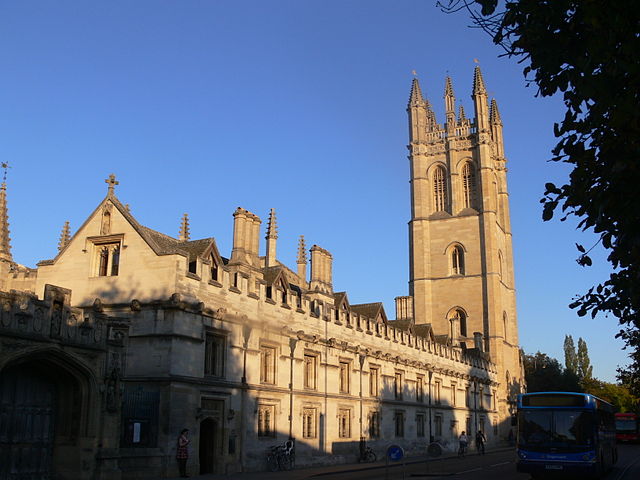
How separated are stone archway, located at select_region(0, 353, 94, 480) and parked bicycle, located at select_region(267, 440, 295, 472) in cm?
1097

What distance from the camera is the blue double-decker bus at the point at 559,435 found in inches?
817

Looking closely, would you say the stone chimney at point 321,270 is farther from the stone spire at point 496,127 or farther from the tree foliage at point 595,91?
the stone spire at point 496,127

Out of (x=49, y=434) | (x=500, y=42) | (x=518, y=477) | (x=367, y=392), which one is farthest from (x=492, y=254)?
(x=500, y=42)

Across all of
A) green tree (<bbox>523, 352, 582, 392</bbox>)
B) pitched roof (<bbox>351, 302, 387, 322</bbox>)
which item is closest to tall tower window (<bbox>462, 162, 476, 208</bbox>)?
green tree (<bbox>523, 352, 582, 392</bbox>)

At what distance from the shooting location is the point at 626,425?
6506cm

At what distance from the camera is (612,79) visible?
25.1ft

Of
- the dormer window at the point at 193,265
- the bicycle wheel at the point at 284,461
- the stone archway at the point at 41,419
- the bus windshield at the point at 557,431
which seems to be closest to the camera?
the stone archway at the point at 41,419

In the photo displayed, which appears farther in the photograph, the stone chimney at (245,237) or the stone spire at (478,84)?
the stone spire at (478,84)

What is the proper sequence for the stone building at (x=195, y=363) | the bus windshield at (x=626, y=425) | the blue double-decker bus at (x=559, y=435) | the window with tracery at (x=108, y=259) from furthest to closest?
the bus windshield at (x=626, y=425) → the window with tracery at (x=108, y=259) → the blue double-decker bus at (x=559, y=435) → the stone building at (x=195, y=363)

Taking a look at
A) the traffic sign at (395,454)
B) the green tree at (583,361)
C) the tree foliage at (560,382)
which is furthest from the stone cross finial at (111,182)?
the green tree at (583,361)

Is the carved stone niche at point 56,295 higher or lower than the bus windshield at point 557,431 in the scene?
higher

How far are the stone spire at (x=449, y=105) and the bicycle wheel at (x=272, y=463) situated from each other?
5910 centimetres

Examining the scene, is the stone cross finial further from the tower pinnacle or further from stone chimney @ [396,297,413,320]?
stone chimney @ [396,297,413,320]

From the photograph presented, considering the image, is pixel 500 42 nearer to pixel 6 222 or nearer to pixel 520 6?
pixel 520 6
